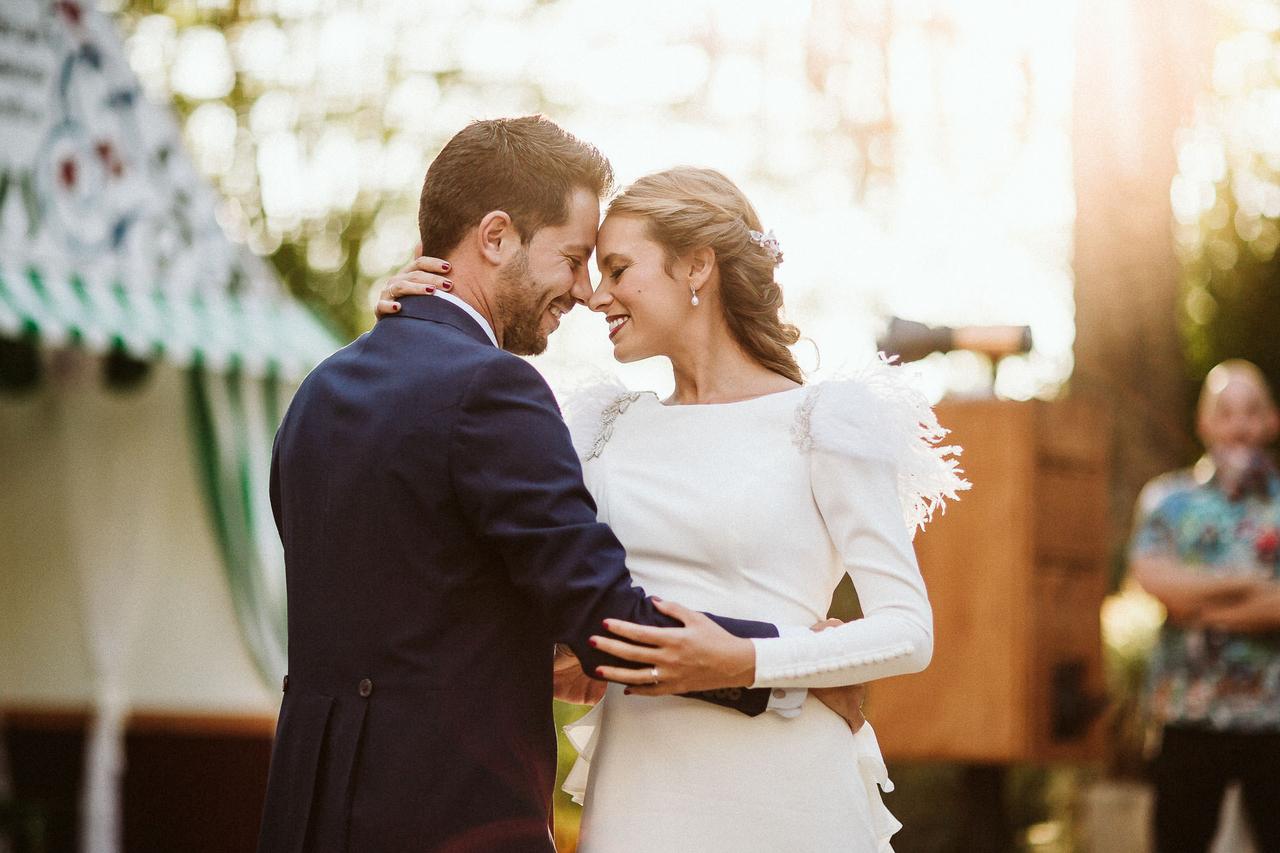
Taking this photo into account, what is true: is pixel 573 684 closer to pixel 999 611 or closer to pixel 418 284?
pixel 418 284

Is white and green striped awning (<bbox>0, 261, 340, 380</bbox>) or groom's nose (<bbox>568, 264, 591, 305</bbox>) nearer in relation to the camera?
groom's nose (<bbox>568, 264, 591, 305</bbox>)

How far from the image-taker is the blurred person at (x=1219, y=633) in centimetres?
464

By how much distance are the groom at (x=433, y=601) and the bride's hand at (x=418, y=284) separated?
103 mm

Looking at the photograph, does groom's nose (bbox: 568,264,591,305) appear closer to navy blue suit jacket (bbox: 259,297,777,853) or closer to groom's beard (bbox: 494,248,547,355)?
groom's beard (bbox: 494,248,547,355)

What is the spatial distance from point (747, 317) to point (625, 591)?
71 cm

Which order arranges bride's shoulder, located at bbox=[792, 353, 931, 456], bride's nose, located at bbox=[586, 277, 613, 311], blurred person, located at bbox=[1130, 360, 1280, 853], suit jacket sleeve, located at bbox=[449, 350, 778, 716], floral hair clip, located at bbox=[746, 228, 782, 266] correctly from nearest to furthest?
suit jacket sleeve, located at bbox=[449, 350, 778, 716]
bride's shoulder, located at bbox=[792, 353, 931, 456]
bride's nose, located at bbox=[586, 277, 613, 311]
floral hair clip, located at bbox=[746, 228, 782, 266]
blurred person, located at bbox=[1130, 360, 1280, 853]

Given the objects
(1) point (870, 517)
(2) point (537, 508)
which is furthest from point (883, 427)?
(2) point (537, 508)

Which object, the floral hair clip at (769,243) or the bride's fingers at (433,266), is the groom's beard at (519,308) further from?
the floral hair clip at (769,243)

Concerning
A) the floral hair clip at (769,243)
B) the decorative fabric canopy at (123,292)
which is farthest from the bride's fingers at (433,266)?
the decorative fabric canopy at (123,292)

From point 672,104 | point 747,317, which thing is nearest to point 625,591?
point 747,317

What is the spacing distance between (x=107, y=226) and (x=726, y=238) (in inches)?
161

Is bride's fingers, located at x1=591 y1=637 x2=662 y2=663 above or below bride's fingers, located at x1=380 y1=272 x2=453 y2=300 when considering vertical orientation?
below

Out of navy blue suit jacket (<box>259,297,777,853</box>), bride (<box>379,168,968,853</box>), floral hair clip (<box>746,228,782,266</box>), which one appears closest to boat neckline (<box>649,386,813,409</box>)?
bride (<box>379,168,968,853</box>)

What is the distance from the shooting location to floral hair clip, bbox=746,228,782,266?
268cm
